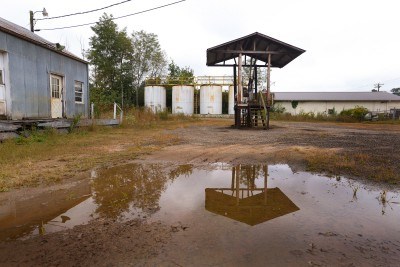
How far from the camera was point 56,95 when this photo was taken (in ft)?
39.5

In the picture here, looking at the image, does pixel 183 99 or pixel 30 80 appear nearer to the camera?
pixel 30 80

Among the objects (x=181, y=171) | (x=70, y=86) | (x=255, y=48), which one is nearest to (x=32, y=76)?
(x=70, y=86)

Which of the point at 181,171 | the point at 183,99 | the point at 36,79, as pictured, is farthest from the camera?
the point at 183,99

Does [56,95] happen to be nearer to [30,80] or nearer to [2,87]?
[30,80]

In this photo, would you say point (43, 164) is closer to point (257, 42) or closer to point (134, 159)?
point (134, 159)

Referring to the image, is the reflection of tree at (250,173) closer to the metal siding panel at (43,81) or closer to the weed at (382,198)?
the weed at (382,198)

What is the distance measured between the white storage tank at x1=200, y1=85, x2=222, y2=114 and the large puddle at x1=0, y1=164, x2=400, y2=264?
26814 millimetres

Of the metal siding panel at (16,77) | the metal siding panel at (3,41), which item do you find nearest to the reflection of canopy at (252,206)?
the metal siding panel at (16,77)

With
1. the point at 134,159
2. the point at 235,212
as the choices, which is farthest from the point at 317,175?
the point at 134,159

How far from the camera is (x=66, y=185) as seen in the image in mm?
3844

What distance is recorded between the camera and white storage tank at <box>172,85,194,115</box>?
31.3m

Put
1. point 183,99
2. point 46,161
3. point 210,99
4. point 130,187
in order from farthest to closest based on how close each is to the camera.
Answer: point 183,99, point 210,99, point 46,161, point 130,187

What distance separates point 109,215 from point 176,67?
4204cm

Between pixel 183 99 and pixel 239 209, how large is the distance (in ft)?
94.7
